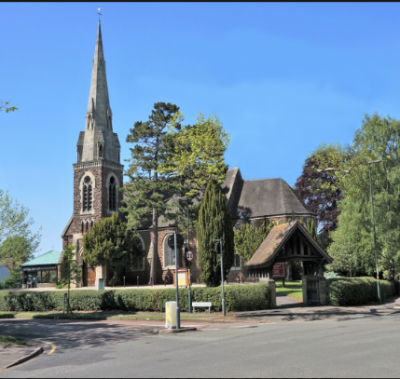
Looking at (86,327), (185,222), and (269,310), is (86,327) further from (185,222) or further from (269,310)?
(185,222)

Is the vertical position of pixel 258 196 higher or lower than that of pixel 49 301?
higher

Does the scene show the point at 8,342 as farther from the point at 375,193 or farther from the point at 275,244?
the point at 375,193

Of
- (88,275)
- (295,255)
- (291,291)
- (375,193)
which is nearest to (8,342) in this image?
(295,255)

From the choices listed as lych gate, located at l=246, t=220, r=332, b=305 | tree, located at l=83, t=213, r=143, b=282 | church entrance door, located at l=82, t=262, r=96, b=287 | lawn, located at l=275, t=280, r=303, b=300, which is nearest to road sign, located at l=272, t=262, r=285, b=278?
lych gate, located at l=246, t=220, r=332, b=305

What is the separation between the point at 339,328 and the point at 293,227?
10130 mm

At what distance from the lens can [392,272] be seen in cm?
3641

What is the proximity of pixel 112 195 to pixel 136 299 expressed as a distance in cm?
2907

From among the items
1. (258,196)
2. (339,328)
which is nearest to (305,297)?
(339,328)

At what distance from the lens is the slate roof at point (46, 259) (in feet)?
205

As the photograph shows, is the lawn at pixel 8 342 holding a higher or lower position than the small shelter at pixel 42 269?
lower

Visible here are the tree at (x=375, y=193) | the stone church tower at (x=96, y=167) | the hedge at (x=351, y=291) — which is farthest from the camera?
the stone church tower at (x=96, y=167)

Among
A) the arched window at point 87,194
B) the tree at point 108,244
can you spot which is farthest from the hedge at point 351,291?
the arched window at point 87,194

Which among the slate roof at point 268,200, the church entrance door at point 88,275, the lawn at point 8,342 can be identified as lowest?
the lawn at point 8,342

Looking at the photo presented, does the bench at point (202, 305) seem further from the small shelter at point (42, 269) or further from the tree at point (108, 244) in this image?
the small shelter at point (42, 269)
